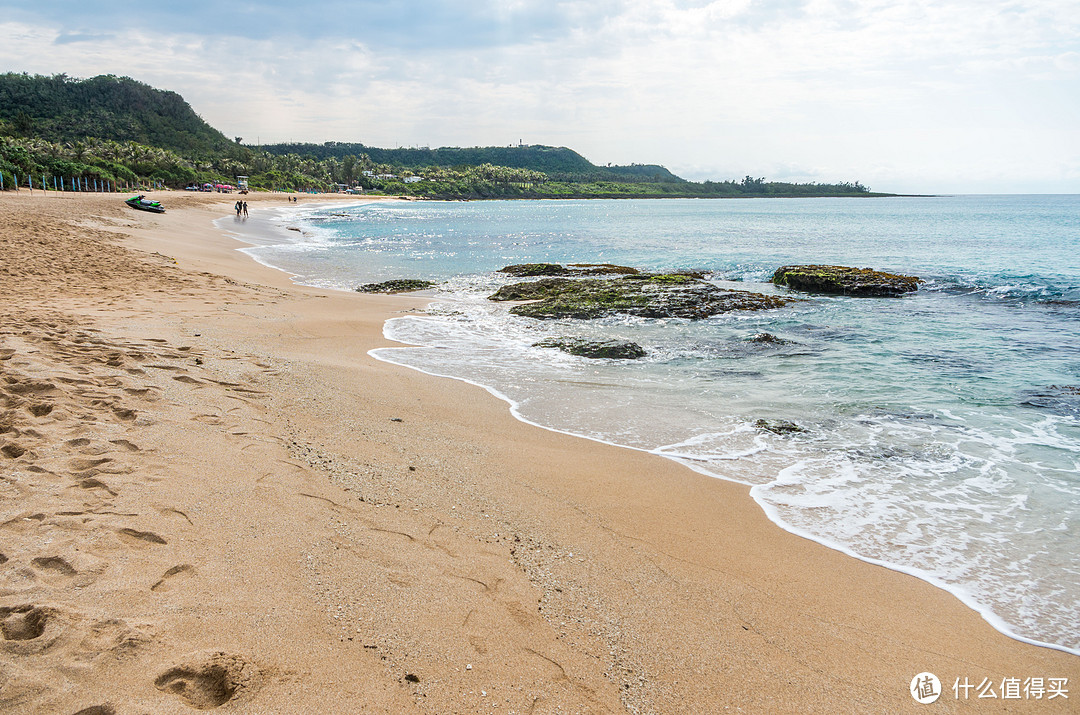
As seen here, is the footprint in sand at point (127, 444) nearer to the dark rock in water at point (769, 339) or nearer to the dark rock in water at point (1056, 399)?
the dark rock in water at point (769, 339)

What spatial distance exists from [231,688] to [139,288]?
12519mm

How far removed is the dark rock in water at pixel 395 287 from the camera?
17.5 metres

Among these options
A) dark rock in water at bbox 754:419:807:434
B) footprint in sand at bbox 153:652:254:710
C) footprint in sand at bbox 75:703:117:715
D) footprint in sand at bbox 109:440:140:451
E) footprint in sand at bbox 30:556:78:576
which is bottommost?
footprint in sand at bbox 153:652:254:710

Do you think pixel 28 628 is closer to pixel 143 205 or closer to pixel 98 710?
pixel 98 710

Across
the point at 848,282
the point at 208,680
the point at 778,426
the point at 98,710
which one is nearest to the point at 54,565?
the point at 98,710

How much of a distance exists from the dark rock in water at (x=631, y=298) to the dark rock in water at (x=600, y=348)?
10.4ft

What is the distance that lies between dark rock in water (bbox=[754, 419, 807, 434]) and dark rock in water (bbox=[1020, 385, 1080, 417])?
3776 mm

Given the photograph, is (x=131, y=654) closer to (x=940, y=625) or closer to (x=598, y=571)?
(x=598, y=571)

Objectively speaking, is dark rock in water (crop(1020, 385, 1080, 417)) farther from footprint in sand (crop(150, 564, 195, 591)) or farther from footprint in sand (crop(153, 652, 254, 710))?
footprint in sand (crop(150, 564, 195, 591))

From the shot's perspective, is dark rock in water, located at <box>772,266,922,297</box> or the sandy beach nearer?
the sandy beach

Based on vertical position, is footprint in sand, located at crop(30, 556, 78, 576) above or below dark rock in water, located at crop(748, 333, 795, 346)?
below

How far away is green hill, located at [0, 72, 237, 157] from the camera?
4678 inches

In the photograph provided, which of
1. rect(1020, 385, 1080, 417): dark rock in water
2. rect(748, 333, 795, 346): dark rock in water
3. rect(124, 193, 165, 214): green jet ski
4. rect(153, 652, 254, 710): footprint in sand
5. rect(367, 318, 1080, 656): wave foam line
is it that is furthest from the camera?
rect(124, 193, 165, 214): green jet ski

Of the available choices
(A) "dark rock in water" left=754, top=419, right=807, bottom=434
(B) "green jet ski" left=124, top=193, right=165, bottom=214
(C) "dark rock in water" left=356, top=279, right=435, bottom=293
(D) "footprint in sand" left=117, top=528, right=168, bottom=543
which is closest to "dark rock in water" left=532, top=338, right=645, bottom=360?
(A) "dark rock in water" left=754, top=419, right=807, bottom=434
